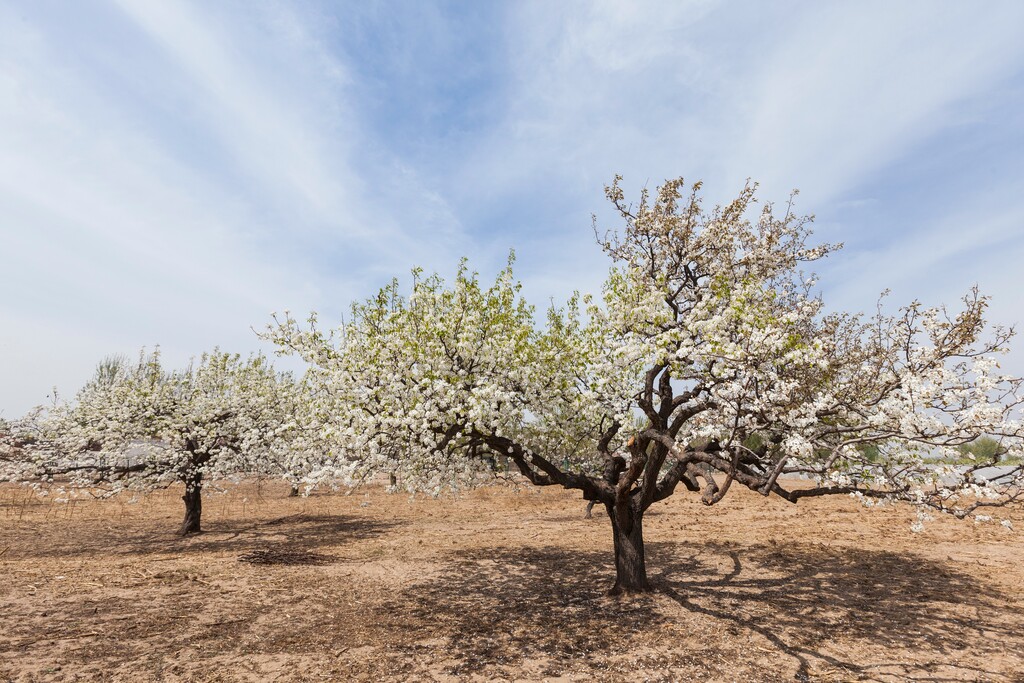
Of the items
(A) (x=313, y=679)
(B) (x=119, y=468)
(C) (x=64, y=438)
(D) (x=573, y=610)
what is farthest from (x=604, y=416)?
(C) (x=64, y=438)

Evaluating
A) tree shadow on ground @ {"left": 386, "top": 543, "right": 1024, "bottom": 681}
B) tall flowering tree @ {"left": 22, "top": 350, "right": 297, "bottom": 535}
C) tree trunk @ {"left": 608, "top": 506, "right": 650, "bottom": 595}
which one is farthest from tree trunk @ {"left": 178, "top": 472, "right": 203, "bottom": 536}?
tree trunk @ {"left": 608, "top": 506, "right": 650, "bottom": 595}

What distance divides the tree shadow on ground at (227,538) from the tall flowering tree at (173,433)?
163 centimetres

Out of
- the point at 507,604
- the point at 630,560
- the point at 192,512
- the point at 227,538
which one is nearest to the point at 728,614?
the point at 630,560

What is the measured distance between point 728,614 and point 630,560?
2.74m

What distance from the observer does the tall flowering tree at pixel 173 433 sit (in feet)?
70.8

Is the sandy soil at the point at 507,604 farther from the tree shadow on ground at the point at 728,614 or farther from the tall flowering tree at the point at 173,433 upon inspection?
the tall flowering tree at the point at 173,433

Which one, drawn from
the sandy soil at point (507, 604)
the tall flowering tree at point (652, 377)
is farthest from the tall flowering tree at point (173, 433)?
the tall flowering tree at point (652, 377)

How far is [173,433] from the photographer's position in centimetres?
2192

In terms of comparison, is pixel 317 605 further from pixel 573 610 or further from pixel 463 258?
pixel 463 258

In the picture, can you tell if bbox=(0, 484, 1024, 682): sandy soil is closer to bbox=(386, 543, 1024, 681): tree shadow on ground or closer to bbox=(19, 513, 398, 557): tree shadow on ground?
bbox=(386, 543, 1024, 681): tree shadow on ground

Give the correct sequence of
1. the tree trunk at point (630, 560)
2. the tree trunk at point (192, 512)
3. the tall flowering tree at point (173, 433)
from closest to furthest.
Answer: the tree trunk at point (630, 560) < the tall flowering tree at point (173, 433) < the tree trunk at point (192, 512)

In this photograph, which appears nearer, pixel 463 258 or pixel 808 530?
pixel 463 258

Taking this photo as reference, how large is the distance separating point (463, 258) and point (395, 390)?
3.94 metres

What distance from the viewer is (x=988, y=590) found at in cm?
1539
